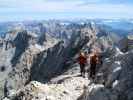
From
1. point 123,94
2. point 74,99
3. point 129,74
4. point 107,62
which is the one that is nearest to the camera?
point 123,94

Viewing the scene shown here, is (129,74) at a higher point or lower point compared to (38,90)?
higher

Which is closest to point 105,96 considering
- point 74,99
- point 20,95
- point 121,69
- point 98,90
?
point 98,90

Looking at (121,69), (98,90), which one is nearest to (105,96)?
(98,90)

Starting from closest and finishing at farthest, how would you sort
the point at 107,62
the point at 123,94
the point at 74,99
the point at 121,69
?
the point at 123,94 < the point at 121,69 < the point at 74,99 < the point at 107,62

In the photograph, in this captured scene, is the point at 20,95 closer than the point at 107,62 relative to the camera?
Yes

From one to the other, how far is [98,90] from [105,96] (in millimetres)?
1297

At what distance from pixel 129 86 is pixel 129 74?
1.54 meters

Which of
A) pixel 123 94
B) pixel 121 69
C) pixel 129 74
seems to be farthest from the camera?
pixel 121 69

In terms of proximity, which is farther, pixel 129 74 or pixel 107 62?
pixel 107 62

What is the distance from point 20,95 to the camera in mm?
36531

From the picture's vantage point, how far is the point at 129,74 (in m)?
30.3

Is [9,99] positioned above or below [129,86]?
below

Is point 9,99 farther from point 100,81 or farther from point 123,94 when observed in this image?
point 123,94

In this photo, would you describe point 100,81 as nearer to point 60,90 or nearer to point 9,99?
point 60,90
